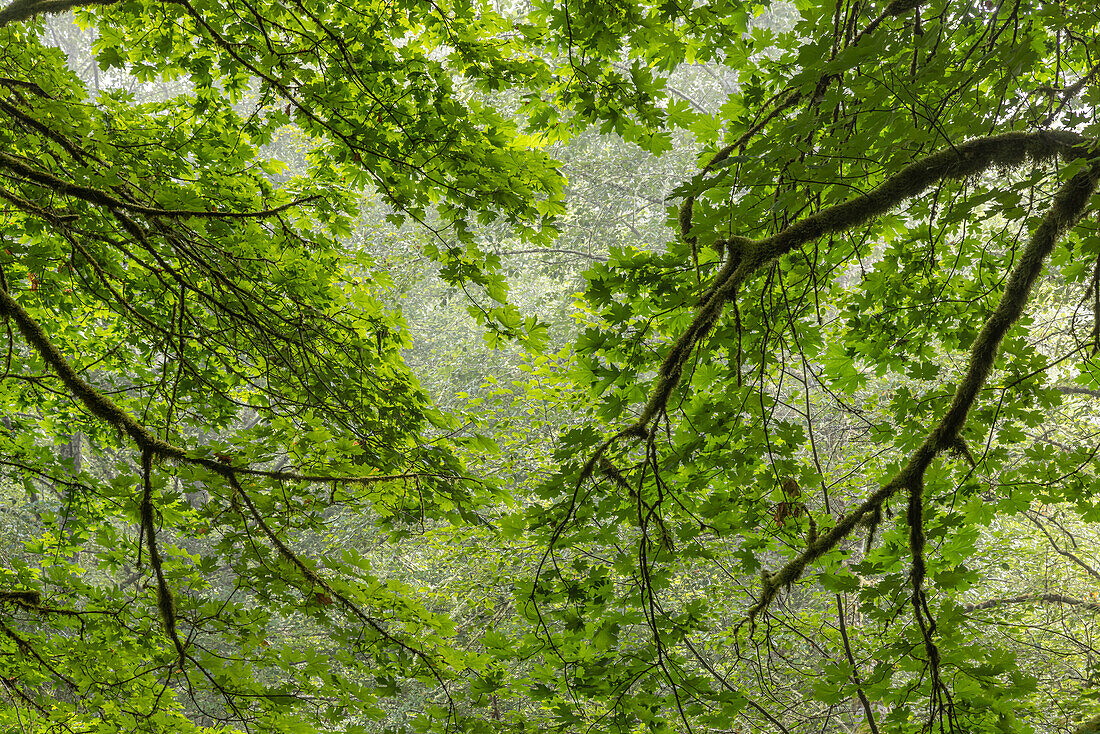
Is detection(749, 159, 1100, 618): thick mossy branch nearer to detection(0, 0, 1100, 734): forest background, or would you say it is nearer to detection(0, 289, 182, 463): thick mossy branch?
detection(0, 0, 1100, 734): forest background

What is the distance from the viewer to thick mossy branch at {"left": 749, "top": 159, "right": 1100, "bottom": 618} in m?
2.00

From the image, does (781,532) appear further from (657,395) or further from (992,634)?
(992,634)

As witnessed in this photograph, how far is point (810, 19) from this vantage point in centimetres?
241

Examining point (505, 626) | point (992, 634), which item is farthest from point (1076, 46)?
point (505, 626)

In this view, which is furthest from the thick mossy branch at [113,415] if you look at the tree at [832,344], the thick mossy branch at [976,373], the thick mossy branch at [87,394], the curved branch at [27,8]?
the curved branch at [27,8]

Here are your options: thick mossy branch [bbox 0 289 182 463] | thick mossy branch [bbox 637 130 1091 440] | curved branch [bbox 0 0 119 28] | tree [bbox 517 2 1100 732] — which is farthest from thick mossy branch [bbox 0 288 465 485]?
curved branch [bbox 0 0 119 28]

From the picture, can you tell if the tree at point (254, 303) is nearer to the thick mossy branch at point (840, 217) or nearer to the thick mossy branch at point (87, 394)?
the thick mossy branch at point (87, 394)

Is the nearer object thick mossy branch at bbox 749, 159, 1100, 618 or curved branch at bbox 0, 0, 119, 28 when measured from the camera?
thick mossy branch at bbox 749, 159, 1100, 618

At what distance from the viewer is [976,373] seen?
217 centimetres

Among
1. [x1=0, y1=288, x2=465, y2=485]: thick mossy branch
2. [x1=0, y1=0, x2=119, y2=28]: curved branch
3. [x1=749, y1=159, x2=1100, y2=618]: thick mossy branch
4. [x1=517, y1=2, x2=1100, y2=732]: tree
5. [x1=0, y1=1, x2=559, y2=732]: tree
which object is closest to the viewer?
[x1=517, y1=2, x2=1100, y2=732]: tree

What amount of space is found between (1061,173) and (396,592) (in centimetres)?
248

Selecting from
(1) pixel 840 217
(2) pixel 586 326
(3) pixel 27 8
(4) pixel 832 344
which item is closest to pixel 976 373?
(4) pixel 832 344

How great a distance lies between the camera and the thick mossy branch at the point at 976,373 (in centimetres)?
200

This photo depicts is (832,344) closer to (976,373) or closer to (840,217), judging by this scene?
(976,373)
